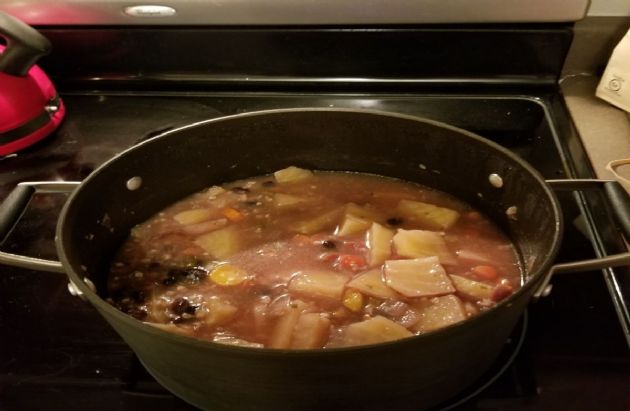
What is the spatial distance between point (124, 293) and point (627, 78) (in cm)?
120

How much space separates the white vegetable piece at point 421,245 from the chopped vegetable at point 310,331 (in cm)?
22

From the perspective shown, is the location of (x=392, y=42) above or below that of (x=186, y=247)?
above

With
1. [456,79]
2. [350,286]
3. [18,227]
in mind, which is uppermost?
[456,79]

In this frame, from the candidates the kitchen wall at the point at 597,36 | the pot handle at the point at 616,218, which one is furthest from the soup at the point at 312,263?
the kitchen wall at the point at 597,36

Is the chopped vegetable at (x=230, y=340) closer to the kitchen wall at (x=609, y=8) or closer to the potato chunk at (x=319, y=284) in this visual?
the potato chunk at (x=319, y=284)

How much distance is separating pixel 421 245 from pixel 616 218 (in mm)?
333

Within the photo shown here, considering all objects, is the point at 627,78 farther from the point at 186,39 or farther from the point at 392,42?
the point at 186,39

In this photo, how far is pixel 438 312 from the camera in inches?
39.3

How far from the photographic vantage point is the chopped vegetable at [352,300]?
1.02 m

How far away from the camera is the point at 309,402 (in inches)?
30.9

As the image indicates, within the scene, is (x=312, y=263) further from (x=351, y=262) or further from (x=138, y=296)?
(x=138, y=296)

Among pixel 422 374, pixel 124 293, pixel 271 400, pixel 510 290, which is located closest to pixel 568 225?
pixel 510 290

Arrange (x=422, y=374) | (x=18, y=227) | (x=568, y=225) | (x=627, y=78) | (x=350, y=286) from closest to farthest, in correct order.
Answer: (x=422, y=374)
(x=350, y=286)
(x=568, y=225)
(x=18, y=227)
(x=627, y=78)

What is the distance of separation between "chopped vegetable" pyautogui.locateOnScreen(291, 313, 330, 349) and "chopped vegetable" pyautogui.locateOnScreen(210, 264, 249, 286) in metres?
0.16
